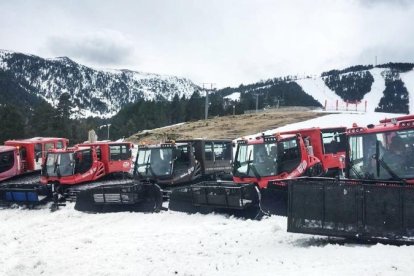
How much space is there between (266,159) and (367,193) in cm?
614

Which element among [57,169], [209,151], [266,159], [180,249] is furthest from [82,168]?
[180,249]

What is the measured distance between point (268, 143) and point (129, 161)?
32.5 feet

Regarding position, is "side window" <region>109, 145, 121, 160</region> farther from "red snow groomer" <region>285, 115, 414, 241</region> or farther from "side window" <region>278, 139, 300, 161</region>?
"red snow groomer" <region>285, 115, 414, 241</region>

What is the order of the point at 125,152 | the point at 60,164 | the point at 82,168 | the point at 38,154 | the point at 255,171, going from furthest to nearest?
the point at 38,154
the point at 125,152
the point at 82,168
the point at 60,164
the point at 255,171

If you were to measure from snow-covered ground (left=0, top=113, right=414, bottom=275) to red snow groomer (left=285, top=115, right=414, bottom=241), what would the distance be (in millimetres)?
366

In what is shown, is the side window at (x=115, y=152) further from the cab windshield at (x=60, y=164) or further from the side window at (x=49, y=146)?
the side window at (x=49, y=146)

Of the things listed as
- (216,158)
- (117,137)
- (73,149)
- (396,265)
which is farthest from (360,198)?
(117,137)

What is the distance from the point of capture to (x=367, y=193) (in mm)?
8414

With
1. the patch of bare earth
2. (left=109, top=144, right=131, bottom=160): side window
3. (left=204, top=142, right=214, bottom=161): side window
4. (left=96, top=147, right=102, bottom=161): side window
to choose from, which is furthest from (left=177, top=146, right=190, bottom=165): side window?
the patch of bare earth

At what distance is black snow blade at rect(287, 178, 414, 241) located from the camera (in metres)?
8.04

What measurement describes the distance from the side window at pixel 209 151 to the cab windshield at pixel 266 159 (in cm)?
461

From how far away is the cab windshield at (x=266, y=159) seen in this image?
14.3 meters

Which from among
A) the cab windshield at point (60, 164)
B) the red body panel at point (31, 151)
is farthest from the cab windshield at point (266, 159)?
the red body panel at point (31, 151)

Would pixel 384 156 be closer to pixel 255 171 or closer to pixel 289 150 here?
pixel 289 150
